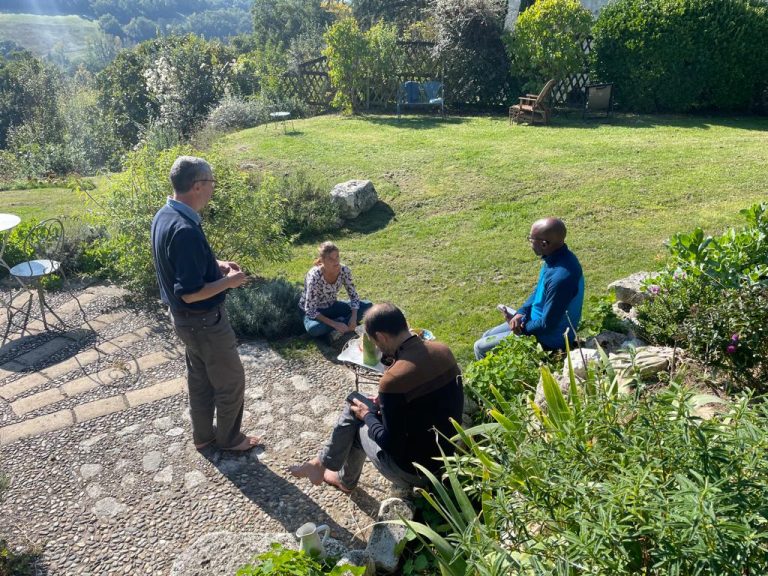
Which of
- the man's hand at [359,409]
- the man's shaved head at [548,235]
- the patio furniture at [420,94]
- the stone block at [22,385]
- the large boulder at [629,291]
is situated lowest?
the stone block at [22,385]

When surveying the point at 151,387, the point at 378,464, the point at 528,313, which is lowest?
the point at 151,387

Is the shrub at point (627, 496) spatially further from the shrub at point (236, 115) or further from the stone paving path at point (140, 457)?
the shrub at point (236, 115)

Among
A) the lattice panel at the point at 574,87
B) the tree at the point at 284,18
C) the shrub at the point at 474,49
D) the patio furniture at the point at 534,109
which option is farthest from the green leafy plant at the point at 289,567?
the tree at the point at 284,18

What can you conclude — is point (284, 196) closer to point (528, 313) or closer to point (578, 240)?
point (578, 240)

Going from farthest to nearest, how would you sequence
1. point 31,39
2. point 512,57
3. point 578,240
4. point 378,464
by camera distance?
point 31,39 → point 512,57 → point 578,240 → point 378,464

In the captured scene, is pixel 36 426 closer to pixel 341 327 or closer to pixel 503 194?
pixel 341 327

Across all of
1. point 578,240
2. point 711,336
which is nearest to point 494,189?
point 578,240

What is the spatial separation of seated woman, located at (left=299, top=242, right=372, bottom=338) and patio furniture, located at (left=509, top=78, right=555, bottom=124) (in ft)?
27.6

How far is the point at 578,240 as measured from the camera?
707 cm

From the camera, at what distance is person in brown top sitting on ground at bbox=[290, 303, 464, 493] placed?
3.00 meters

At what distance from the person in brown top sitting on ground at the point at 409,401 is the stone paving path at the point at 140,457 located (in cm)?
57

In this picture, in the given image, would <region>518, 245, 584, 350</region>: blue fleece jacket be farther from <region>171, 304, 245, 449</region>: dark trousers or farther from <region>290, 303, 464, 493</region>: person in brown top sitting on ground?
<region>171, 304, 245, 449</region>: dark trousers

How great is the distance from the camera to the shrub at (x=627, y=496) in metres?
1.71

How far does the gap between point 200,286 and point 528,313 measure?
2.48m
